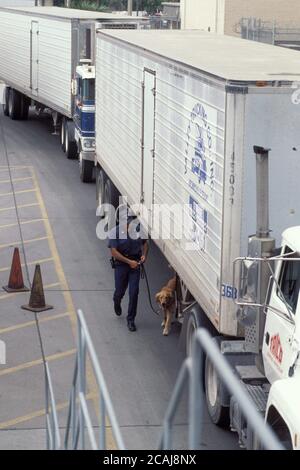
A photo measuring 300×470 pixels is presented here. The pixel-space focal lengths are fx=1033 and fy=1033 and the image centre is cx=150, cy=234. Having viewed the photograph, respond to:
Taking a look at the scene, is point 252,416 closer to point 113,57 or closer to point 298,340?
point 298,340

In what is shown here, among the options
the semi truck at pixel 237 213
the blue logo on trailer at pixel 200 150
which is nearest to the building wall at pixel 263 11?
the semi truck at pixel 237 213

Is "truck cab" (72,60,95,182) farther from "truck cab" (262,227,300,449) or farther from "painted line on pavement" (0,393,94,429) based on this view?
"truck cab" (262,227,300,449)

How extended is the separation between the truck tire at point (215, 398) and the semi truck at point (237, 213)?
1cm

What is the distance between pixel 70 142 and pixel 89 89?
4.85m

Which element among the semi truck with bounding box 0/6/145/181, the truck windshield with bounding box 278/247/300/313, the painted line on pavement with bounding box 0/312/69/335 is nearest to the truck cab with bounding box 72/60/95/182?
the semi truck with bounding box 0/6/145/181

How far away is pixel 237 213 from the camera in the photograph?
9.66m

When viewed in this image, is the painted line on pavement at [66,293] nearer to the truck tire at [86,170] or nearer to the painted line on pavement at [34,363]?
the painted line on pavement at [34,363]

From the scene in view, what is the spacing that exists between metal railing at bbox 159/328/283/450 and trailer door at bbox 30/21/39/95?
2898 centimetres

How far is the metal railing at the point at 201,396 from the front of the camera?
10.6 feet

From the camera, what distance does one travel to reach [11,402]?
37.5ft

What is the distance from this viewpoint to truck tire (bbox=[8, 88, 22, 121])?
3691 centimetres

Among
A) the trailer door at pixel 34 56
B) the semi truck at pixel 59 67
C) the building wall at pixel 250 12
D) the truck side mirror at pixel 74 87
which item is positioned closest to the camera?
the semi truck at pixel 59 67

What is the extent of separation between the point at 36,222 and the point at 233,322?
11871 millimetres
